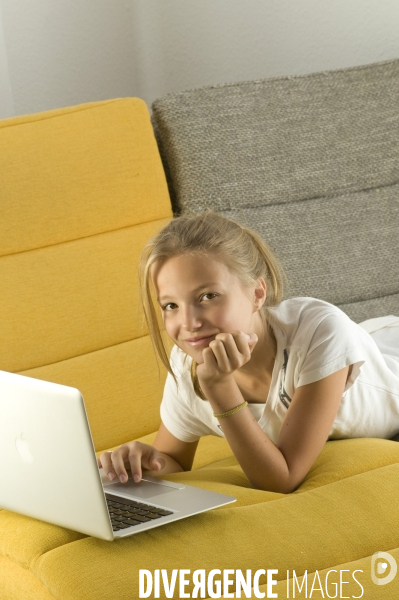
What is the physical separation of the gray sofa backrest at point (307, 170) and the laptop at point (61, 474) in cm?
93

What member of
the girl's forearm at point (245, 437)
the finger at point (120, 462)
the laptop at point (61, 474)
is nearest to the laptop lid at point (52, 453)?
the laptop at point (61, 474)

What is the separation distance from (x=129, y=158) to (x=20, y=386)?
1.02 meters

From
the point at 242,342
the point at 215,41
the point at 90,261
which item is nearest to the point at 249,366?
the point at 242,342

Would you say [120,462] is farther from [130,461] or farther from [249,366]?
[249,366]

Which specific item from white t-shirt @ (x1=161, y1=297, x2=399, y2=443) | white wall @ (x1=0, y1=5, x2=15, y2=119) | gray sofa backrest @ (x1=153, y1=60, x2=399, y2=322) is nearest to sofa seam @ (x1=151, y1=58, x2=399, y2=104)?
gray sofa backrest @ (x1=153, y1=60, x2=399, y2=322)

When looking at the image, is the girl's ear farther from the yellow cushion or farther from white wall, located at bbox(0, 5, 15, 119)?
white wall, located at bbox(0, 5, 15, 119)

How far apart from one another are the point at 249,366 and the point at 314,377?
0.57 feet

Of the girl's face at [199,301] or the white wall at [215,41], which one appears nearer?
the girl's face at [199,301]

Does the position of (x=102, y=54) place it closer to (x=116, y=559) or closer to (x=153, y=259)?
(x=153, y=259)

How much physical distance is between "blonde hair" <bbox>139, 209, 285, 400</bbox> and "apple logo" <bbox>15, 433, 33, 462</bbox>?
45 cm

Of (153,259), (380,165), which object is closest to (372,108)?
(380,165)

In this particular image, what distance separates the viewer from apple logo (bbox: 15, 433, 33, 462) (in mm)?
1044

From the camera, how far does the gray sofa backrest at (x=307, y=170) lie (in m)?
1.98

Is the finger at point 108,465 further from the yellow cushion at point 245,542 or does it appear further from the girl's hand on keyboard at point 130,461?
the yellow cushion at point 245,542
